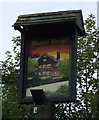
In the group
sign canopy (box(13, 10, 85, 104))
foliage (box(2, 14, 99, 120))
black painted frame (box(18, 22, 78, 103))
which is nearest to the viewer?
black painted frame (box(18, 22, 78, 103))

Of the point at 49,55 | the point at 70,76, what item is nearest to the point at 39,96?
the point at 70,76

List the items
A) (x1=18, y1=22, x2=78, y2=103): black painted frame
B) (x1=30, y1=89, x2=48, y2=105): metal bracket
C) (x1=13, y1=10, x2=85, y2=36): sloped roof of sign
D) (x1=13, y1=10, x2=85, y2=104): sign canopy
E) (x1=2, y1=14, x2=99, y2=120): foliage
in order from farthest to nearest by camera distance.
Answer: (x1=2, y1=14, x2=99, y2=120): foliage → (x1=13, y1=10, x2=85, y2=36): sloped roof of sign → (x1=13, y1=10, x2=85, y2=104): sign canopy → (x1=18, y1=22, x2=78, y2=103): black painted frame → (x1=30, y1=89, x2=48, y2=105): metal bracket

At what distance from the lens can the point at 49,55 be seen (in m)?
10.6

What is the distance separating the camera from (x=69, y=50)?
1058 centimetres

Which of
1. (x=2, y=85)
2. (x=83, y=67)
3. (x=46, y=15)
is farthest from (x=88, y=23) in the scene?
(x=46, y=15)

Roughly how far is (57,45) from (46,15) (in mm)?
1044

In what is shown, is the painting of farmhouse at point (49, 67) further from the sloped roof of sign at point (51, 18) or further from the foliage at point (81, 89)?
the foliage at point (81, 89)

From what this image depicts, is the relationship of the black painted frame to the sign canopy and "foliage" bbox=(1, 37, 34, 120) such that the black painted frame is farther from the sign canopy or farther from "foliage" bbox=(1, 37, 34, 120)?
"foliage" bbox=(1, 37, 34, 120)

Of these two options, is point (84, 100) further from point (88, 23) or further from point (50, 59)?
point (50, 59)

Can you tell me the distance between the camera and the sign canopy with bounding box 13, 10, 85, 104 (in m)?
10.3

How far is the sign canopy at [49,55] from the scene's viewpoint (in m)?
10.3

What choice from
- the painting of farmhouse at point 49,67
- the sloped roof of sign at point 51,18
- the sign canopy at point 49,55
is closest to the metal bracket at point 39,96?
the sign canopy at point 49,55

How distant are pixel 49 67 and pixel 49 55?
40 centimetres

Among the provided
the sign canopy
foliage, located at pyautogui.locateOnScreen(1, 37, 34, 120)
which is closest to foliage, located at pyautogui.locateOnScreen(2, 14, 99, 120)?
foliage, located at pyautogui.locateOnScreen(1, 37, 34, 120)
